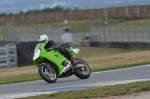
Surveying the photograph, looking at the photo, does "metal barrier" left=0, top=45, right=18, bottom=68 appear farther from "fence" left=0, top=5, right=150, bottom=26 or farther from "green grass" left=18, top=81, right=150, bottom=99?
"fence" left=0, top=5, right=150, bottom=26

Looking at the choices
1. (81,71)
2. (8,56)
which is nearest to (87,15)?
(8,56)

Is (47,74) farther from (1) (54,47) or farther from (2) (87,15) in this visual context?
(2) (87,15)

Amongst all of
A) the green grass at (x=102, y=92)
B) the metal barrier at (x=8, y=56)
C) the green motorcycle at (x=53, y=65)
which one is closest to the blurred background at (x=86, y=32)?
the metal barrier at (x=8, y=56)

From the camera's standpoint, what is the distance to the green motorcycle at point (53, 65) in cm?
1509

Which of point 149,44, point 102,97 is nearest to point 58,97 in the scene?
point 102,97

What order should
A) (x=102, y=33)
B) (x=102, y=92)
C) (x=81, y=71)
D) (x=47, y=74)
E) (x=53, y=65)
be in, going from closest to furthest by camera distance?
(x=102, y=92) → (x=47, y=74) → (x=53, y=65) → (x=81, y=71) → (x=102, y=33)

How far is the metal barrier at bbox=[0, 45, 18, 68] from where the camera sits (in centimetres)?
3128

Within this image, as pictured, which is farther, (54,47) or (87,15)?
(87,15)

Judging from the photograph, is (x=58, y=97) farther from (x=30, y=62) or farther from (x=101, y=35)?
(x=101, y=35)

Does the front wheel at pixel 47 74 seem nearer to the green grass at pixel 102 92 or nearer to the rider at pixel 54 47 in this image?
the rider at pixel 54 47

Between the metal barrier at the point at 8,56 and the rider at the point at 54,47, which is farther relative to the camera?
the metal barrier at the point at 8,56

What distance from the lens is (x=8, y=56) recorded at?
31297mm

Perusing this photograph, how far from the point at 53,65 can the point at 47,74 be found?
45 cm

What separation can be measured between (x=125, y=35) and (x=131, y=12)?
2225 cm
